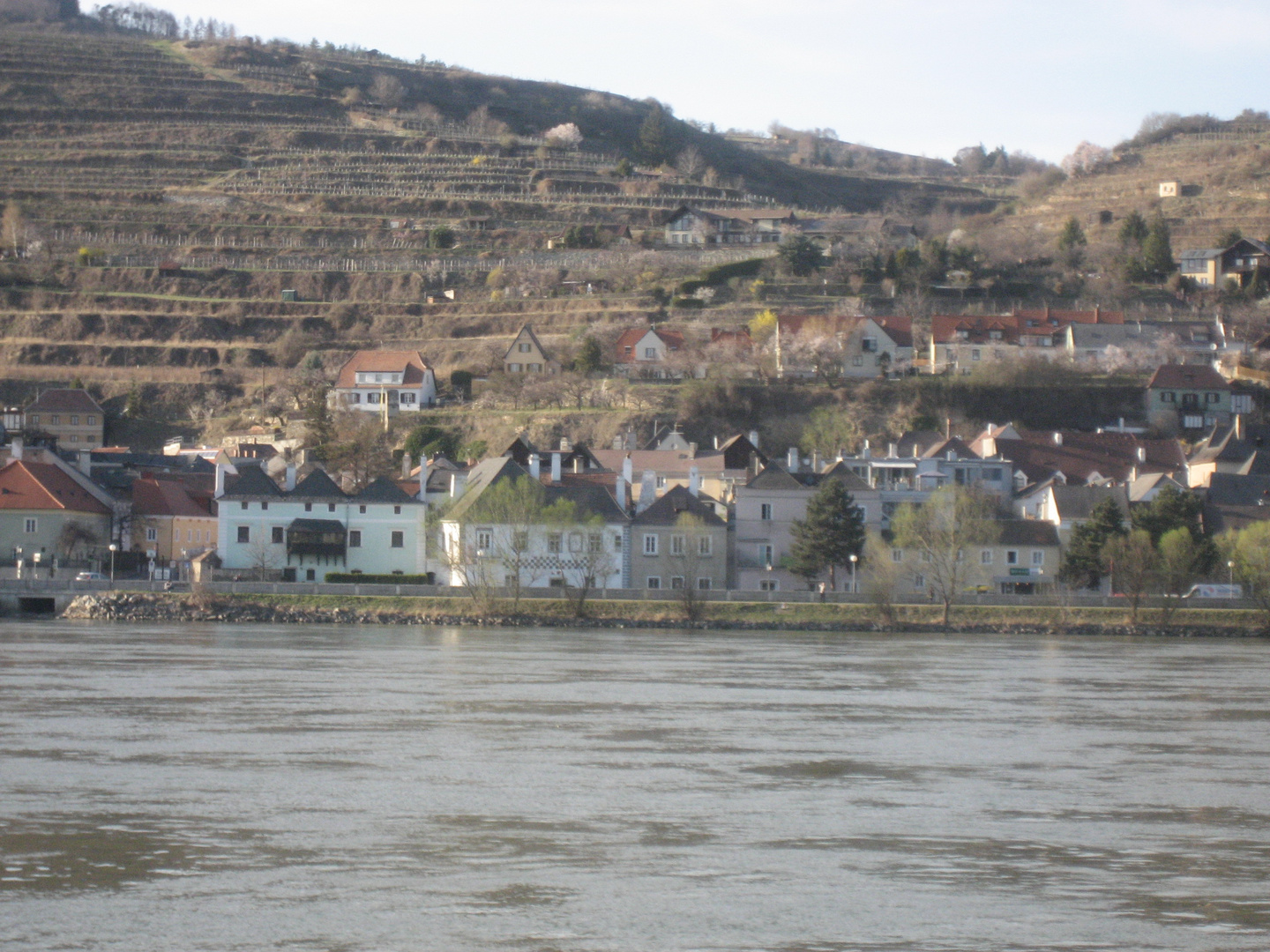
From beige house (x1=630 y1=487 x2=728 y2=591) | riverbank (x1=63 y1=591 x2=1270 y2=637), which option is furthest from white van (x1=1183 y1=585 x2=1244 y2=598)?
beige house (x1=630 y1=487 x2=728 y2=591)

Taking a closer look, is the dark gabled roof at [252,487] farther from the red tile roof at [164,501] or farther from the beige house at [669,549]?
the beige house at [669,549]

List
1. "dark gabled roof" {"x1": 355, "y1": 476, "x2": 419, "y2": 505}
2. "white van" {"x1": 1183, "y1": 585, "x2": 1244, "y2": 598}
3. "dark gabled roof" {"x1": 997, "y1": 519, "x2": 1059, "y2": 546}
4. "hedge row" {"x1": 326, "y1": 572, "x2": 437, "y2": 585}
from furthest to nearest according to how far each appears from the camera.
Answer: "dark gabled roof" {"x1": 997, "y1": 519, "x2": 1059, "y2": 546}
"dark gabled roof" {"x1": 355, "y1": 476, "x2": 419, "y2": 505}
"hedge row" {"x1": 326, "y1": 572, "x2": 437, "y2": 585}
"white van" {"x1": 1183, "y1": 585, "x2": 1244, "y2": 598}

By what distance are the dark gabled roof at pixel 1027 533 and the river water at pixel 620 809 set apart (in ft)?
73.8

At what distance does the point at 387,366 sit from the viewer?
80625 mm

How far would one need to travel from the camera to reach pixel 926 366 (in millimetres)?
84062

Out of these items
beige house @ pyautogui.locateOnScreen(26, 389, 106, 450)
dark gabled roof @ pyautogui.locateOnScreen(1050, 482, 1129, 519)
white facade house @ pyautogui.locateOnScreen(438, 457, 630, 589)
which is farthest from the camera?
beige house @ pyautogui.locateOnScreen(26, 389, 106, 450)

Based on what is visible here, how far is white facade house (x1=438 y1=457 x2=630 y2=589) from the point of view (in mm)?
52125

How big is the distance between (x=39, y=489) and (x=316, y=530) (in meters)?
9.83

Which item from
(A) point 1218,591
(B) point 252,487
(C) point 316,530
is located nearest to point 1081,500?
(A) point 1218,591

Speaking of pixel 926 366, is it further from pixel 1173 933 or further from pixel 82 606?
pixel 1173 933

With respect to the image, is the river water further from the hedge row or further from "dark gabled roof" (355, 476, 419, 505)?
"dark gabled roof" (355, 476, 419, 505)

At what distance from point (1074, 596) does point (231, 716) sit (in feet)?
109

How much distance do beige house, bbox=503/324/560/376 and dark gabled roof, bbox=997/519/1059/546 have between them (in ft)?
98.8

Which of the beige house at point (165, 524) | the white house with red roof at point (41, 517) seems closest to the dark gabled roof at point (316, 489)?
the beige house at point (165, 524)
